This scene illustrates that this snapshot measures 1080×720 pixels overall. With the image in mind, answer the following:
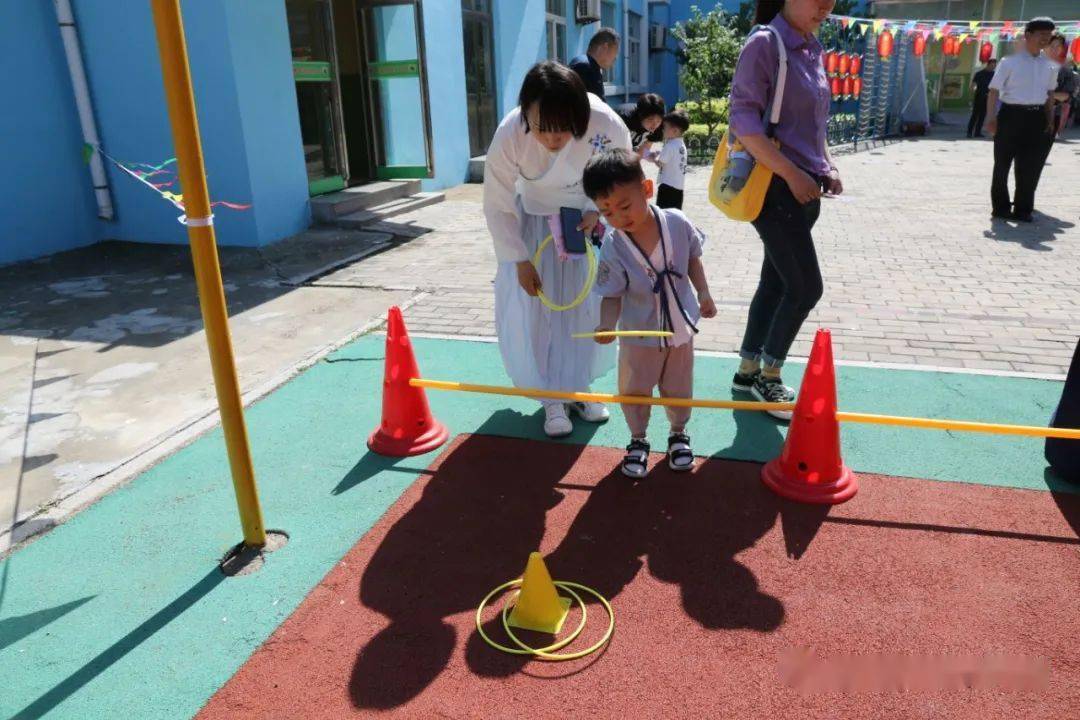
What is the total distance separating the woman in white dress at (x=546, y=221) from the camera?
10.4 feet

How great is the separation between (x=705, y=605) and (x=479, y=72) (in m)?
12.8

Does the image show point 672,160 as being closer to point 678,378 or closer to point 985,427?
point 678,378

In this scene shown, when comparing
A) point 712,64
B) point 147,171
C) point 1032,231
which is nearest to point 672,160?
point 1032,231

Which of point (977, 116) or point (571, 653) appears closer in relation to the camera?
point (571, 653)

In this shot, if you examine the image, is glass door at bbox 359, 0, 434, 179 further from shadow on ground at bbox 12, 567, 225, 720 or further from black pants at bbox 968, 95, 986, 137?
black pants at bbox 968, 95, 986, 137

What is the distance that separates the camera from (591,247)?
3668 mm

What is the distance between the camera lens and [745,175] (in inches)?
146

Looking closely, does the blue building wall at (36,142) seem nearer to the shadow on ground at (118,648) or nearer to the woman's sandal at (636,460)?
the shadow on ground at (118,648)

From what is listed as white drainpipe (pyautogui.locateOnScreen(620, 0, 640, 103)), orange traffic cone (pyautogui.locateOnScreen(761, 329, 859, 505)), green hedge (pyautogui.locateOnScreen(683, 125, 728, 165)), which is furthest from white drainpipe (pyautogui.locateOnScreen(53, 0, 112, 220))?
white drainpipe (pyautogui.locateOnScreen(620, 0, 640, 103))

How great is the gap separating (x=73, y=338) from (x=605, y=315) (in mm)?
4429

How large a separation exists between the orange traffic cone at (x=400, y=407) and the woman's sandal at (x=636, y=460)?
0.96m

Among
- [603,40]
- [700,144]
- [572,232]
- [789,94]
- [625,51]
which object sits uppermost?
[625,51]

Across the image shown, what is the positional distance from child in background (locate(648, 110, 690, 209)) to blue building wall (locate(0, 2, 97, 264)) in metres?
6.42

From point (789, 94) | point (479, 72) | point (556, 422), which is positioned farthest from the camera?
point (479, 72)
